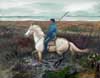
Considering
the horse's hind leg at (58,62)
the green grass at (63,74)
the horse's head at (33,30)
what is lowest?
the green grass at (63,74)

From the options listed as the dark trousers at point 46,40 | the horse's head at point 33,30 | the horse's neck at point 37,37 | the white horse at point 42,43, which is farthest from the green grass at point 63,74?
the horse's head at point 33,30

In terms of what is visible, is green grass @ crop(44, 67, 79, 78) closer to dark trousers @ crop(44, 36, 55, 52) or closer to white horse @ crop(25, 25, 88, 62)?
white horse @ crop(25, 25, 88, 62)

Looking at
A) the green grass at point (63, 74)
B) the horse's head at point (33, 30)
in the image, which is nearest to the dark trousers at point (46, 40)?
the horse's head at point (33, 30)

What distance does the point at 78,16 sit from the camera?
13.5 meters

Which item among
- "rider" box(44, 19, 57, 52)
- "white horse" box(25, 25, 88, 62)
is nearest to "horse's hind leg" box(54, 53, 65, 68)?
"white horse" box(25, 25, 88, 62)

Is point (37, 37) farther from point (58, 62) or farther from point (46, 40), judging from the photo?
point (58, 62)

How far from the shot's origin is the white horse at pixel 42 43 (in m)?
13.4

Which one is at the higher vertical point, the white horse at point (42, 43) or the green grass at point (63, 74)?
the white horse at point (42, 43)

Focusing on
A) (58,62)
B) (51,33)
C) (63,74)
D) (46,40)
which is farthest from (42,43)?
(63,74)

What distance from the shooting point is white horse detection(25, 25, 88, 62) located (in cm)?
1342

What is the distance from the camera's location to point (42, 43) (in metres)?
13.5

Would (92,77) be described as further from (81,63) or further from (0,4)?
(0,4)

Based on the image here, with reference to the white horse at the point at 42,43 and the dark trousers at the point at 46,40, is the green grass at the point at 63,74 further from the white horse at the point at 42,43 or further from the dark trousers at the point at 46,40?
the dark trousers at the point at 46,40

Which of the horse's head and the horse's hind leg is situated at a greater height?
the horse's head
